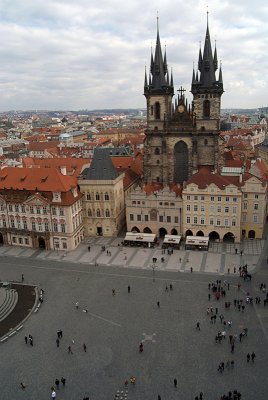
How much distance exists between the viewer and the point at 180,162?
306 ft

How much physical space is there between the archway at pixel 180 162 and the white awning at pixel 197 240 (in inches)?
864

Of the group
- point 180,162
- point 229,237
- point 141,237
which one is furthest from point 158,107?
point 229,237

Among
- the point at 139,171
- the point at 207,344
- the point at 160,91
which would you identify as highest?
the point at 160,91

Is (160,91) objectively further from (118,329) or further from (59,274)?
(118,329)

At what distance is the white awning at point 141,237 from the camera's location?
248 ft

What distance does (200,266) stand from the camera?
218ft

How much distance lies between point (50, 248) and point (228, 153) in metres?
55.4

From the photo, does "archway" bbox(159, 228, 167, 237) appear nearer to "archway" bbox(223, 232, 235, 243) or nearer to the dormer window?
"archway" bbox(223, 232, 235, 243)

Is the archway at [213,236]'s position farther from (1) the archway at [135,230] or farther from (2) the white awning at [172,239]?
(1) the archway at [135,230]

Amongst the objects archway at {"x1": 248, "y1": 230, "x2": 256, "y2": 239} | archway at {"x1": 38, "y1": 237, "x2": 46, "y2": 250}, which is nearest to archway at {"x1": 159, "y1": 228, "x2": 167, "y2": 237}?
archway at {"x1": 248, "y1": 230, "x2": 256, "y2": 239}

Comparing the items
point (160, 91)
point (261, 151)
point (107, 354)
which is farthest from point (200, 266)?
point (261, 151)

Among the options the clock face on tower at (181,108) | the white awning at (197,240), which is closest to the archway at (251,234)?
the white awning at (197,240)

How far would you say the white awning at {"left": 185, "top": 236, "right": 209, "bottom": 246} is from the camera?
73188 mm

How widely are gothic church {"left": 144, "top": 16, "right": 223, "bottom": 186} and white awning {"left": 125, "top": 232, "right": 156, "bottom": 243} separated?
21.2 metres
